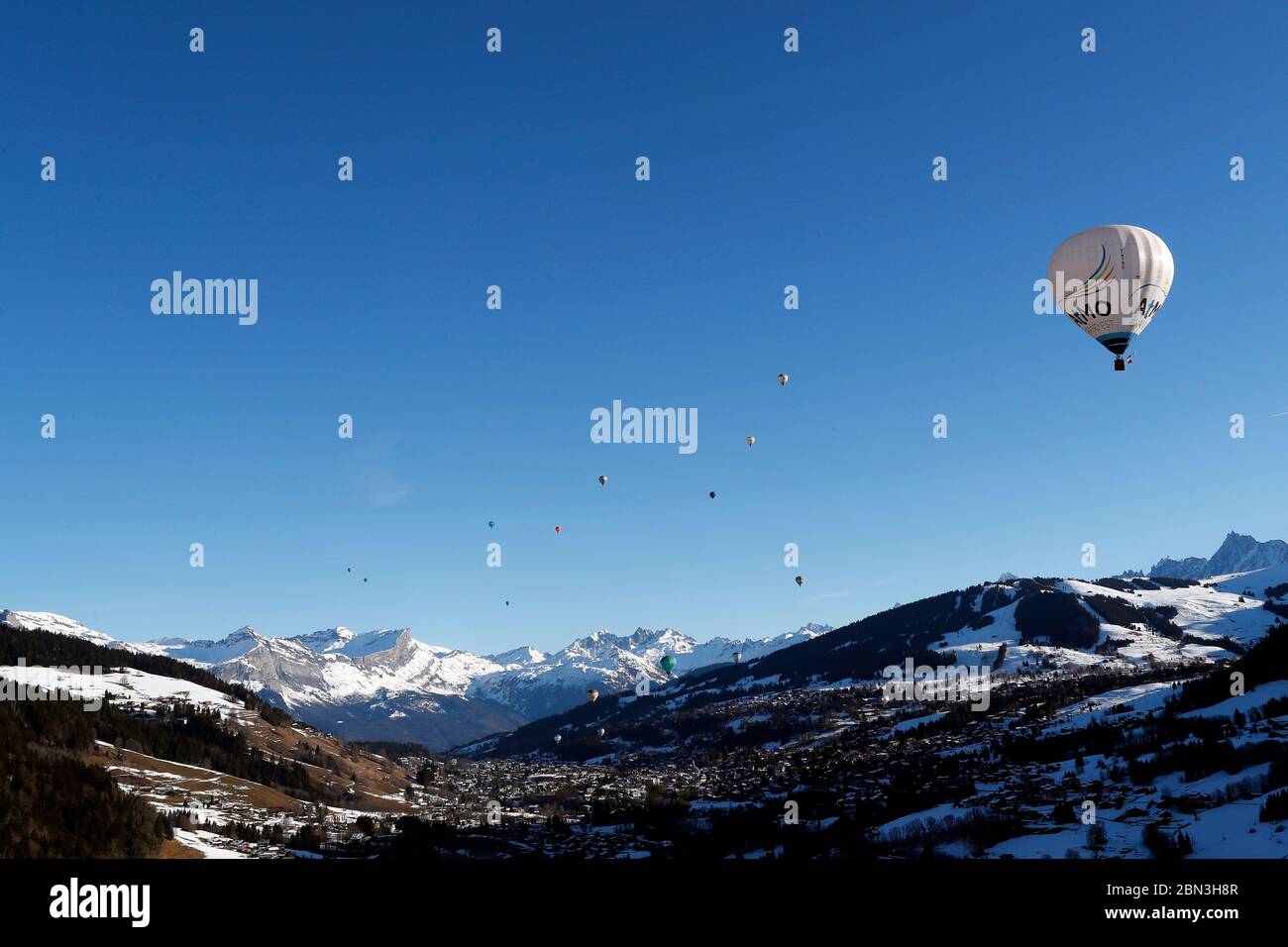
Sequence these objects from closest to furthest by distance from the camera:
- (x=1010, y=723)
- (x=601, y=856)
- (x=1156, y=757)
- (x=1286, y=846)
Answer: (x=1286, y=846)
(x=1156, y=757)
(x=601, y=856)
(x=1010, y=723)

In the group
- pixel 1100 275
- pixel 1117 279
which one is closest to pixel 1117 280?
pixel 1117 279

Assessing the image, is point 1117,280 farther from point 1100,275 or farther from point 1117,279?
point 1100,275
